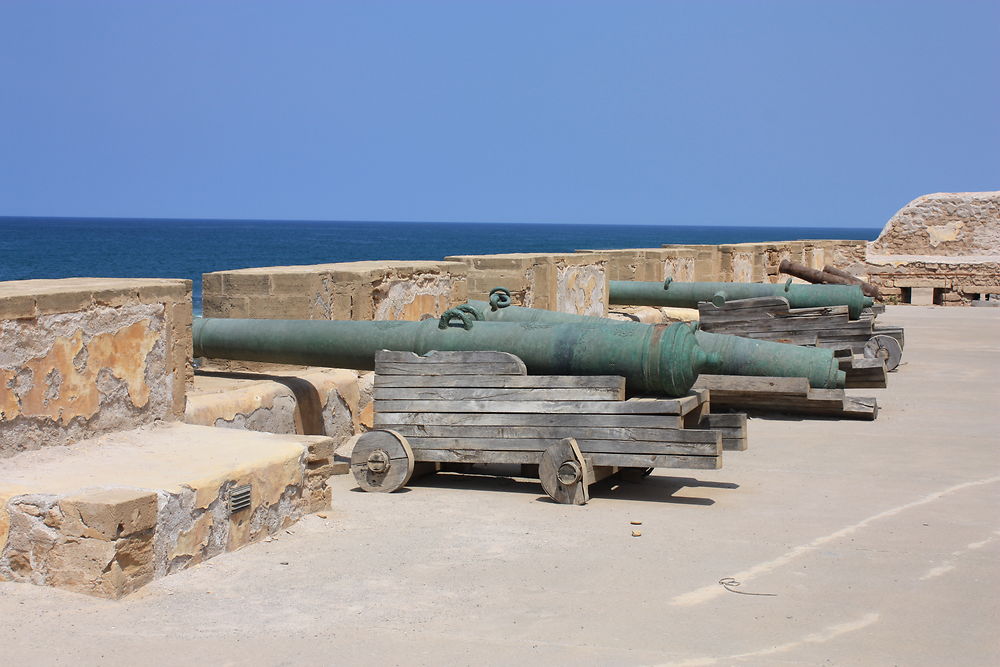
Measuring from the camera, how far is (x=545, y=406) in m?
5.21

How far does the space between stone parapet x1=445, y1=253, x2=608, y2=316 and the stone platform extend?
11.7ft

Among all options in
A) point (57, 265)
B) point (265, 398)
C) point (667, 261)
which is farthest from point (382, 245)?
point (265, 398)

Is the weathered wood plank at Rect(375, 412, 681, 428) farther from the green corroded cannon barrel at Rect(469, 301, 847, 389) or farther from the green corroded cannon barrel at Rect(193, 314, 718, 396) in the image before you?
the green corroded cannon barrel at Rect(469, 301, 847, 389)

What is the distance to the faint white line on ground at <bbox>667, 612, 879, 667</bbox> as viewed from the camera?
3.22m

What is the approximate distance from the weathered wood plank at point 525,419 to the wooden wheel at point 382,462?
93mm

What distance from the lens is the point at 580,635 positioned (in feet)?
11.3

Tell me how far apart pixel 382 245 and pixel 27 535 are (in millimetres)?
83326

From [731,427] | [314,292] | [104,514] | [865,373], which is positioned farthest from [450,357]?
[865,373]

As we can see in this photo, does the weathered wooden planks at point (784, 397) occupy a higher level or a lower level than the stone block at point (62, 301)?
lower

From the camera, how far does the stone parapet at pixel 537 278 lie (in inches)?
348

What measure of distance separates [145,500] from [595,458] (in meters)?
2.06

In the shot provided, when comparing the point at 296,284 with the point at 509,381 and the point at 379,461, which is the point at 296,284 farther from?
the point at 509,381

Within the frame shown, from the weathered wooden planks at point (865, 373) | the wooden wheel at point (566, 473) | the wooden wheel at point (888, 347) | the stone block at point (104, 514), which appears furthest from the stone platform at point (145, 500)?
the wooden wheel at point (888, 347)

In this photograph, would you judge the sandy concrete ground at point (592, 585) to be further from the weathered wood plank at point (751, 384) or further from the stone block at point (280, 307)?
the weathered wood plank at point (751, 384)
